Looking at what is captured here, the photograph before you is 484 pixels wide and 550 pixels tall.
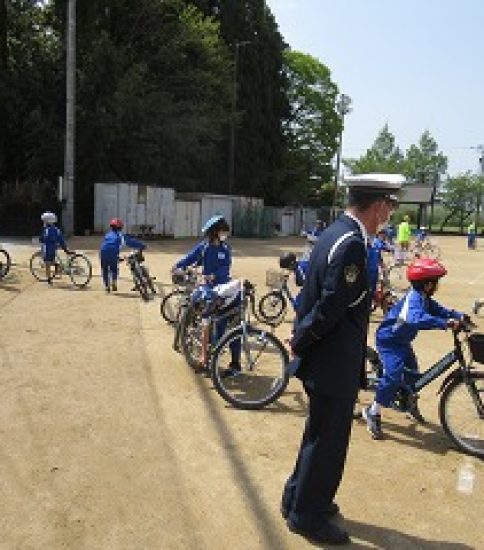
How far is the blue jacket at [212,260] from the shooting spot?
7.29 m

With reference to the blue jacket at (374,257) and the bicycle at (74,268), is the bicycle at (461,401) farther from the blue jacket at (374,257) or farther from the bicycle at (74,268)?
the bicycle at (74,268)

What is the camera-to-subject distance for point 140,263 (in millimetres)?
12242

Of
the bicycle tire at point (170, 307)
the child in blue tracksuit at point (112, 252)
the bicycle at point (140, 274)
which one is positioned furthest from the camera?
the child in blue tracksuit at point (112, 252)

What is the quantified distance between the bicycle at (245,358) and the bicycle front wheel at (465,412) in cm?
148

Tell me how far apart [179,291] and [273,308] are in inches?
66.2

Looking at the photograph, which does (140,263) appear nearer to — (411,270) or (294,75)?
(411,270)

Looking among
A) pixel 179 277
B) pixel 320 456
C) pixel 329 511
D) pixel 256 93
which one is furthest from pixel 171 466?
pixel 256 93

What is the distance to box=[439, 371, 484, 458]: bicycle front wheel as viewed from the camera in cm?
511

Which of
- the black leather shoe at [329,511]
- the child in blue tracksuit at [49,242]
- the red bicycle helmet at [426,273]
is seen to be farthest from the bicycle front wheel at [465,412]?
the child in blue tracksuit at [49,242]

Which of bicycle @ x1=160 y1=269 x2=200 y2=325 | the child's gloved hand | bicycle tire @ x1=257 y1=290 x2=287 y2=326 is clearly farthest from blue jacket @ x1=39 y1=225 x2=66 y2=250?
the child's gloved hand

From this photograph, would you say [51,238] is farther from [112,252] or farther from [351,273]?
[351,273]

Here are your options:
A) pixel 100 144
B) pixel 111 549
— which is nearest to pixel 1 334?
pixel 111 549

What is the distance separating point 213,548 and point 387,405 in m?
2.34

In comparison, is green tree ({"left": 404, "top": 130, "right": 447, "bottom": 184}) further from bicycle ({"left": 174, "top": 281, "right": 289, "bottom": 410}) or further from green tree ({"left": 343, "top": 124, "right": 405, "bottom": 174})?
bicycle ({"left": 174, "top": 281, "right": 289, "bottom": 410})
